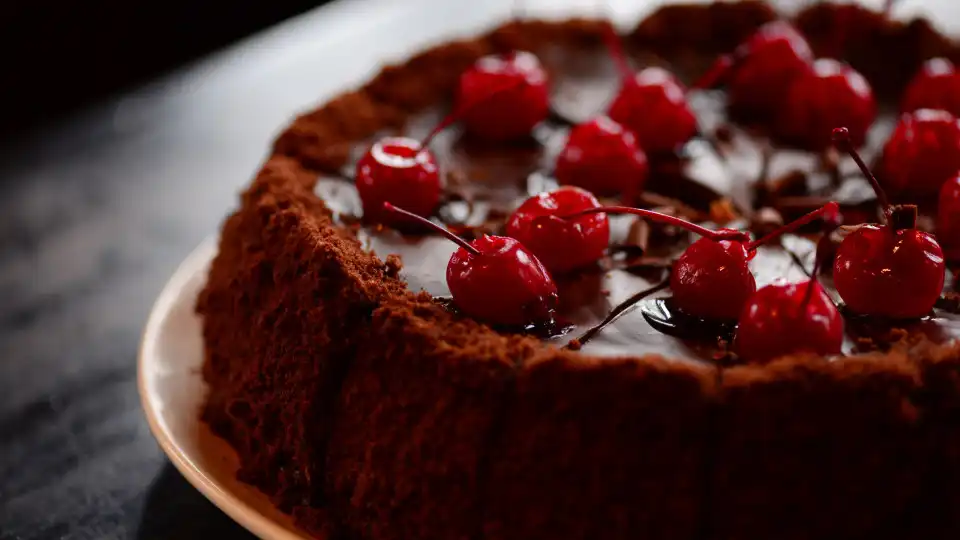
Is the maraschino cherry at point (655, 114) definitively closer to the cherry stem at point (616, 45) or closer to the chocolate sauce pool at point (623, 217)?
the chocolate sauce pool at point (623, 217)

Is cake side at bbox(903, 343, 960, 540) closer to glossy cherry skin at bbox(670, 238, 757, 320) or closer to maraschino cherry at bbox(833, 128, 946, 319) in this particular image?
maraschino cherry at bbox(833, 128, 946, 319)

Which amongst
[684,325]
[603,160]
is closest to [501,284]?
[684,325]

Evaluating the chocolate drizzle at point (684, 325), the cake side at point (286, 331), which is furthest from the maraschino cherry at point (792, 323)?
the cake side at point (286, 331)

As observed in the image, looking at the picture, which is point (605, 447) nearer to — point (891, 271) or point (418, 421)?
point (418, 421)

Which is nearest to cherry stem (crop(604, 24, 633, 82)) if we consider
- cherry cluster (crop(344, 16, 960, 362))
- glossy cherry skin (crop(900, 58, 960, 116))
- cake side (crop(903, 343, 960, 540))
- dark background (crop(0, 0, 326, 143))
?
cherry cluster (crop(344, 16, 960, 362))

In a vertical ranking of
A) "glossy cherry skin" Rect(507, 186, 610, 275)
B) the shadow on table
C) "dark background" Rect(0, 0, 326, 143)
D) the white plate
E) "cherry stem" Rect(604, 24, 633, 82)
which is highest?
"glossy cherry skin" Rect(507, 186, 610, 275)

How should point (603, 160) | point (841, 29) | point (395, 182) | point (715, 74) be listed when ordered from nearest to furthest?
point (395, 182), point (603, 160), point (715, 74), point (841, 29)
